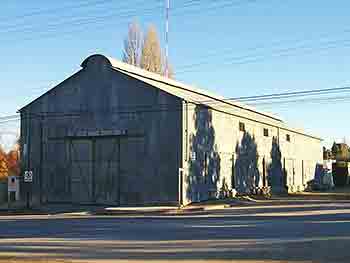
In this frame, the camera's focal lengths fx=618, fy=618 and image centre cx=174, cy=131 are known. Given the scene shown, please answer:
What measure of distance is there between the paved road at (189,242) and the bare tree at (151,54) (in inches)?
1626

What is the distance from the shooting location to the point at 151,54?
6631 cm

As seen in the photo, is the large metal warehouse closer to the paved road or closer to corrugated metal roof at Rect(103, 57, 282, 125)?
corrugated metal roof at Rect(103, 57, 282, 125)

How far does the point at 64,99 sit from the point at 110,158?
5586mm

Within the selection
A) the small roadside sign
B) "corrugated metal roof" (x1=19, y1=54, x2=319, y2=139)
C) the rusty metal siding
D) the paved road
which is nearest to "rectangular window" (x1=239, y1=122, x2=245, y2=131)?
"corrugated metal roof" (x1=19, y1=54, x2=319, y2=139)

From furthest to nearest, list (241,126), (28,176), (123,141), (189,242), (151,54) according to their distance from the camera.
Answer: (151,54), (241,126), (28,176), (123,141), (189,242)

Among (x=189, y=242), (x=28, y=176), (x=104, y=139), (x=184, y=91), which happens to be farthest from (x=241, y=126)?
(x=189, y=242)

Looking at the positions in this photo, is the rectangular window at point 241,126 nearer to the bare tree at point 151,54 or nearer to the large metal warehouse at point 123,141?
the large metal warehouse at point 123,141

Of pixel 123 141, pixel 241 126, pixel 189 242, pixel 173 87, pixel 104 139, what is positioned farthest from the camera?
pixel 241 126

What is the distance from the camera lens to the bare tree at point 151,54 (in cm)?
6556

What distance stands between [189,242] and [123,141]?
23.0 meters

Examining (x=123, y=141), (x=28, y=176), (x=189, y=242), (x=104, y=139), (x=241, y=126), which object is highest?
(x=241, y=126)

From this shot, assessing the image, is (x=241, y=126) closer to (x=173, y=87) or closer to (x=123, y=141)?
(x=173, y=87)

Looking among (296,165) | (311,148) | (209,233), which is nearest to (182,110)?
(209,233)

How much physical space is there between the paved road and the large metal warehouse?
44.5 feet
